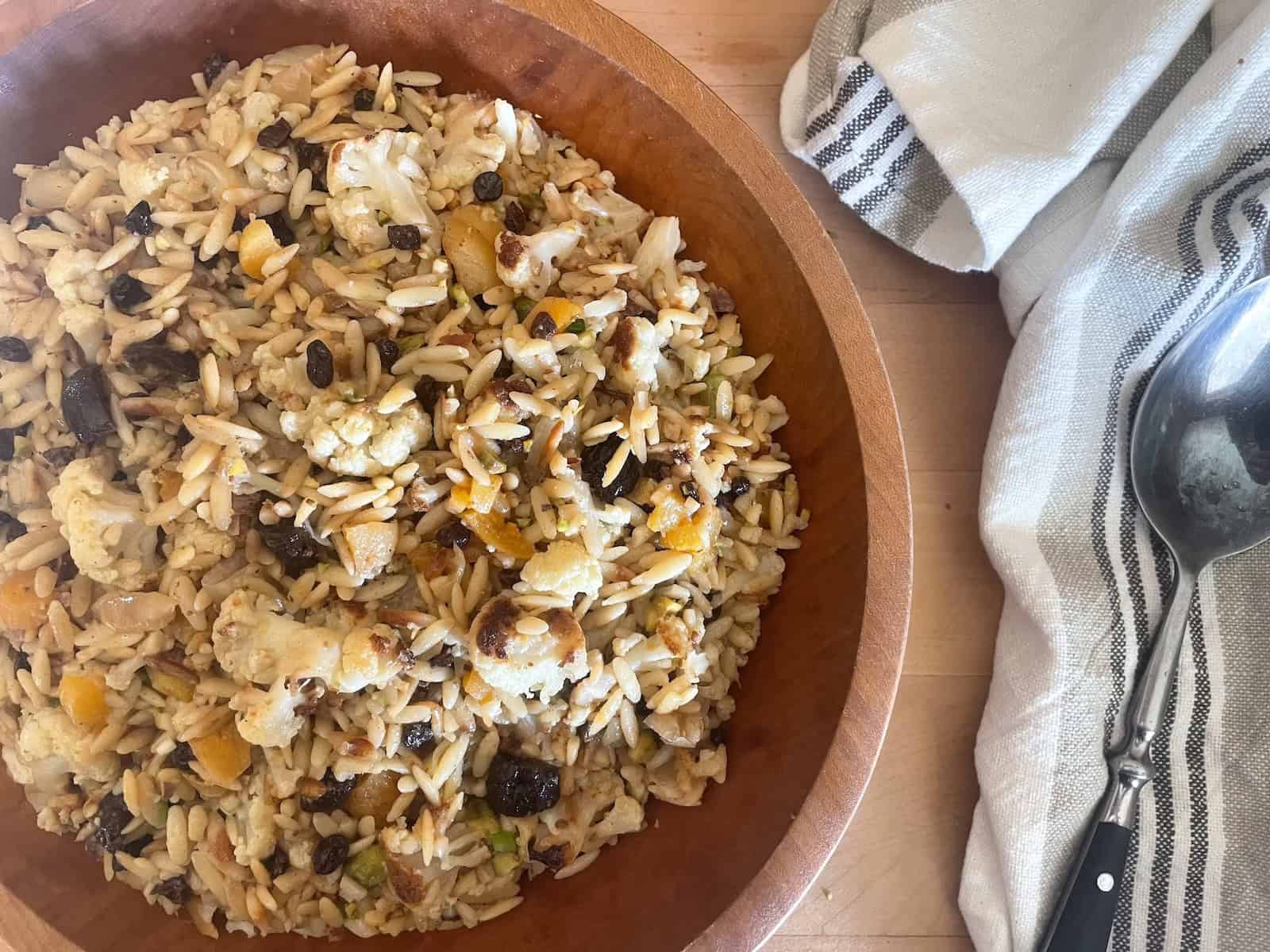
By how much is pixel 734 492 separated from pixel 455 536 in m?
0.36

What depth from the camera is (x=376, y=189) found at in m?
1.11

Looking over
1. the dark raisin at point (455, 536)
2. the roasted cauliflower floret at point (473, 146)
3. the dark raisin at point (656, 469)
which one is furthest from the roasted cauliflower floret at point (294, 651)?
the roasted cauliflower floret at point (473, 146)

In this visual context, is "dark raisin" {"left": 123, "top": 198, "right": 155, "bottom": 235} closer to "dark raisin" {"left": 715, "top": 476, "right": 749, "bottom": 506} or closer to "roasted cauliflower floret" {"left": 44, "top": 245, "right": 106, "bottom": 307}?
"roasted cauliflower floret" {"left": 44, "top": 245, "right": 106, "bottom": 307}

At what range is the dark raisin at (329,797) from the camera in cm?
105

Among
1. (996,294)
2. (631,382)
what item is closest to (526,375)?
(631,382)

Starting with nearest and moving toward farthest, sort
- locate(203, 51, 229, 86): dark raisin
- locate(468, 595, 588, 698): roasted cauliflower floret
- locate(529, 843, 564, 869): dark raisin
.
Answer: locate(468, 595, 588, 698): roasted cauliflower floret < locate(529, 843, 564, 869): dark raisin < locate(203, 51, 229, 86): dark raisin

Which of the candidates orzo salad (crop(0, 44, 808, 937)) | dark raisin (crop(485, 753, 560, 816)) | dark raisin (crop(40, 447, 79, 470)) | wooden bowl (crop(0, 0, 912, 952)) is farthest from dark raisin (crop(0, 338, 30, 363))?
dark raisin (crop(485, 753, 560, 816))

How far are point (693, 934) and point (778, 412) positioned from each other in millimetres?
640

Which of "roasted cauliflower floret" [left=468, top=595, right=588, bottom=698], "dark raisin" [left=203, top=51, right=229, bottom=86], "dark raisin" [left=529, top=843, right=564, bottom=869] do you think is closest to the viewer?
"roasted cauliflower floret" [left=468, top=595, right=588, bottom=698]

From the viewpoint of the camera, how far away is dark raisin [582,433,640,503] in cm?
109

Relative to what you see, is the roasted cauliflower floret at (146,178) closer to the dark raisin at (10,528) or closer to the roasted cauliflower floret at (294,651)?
the dark raisin at (10,528)

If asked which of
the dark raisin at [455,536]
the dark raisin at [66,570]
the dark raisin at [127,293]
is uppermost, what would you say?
the dark raisin at [127,293]

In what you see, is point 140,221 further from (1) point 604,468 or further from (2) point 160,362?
(1) point 604,468

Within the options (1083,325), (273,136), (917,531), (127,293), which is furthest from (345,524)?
(1083,325)
